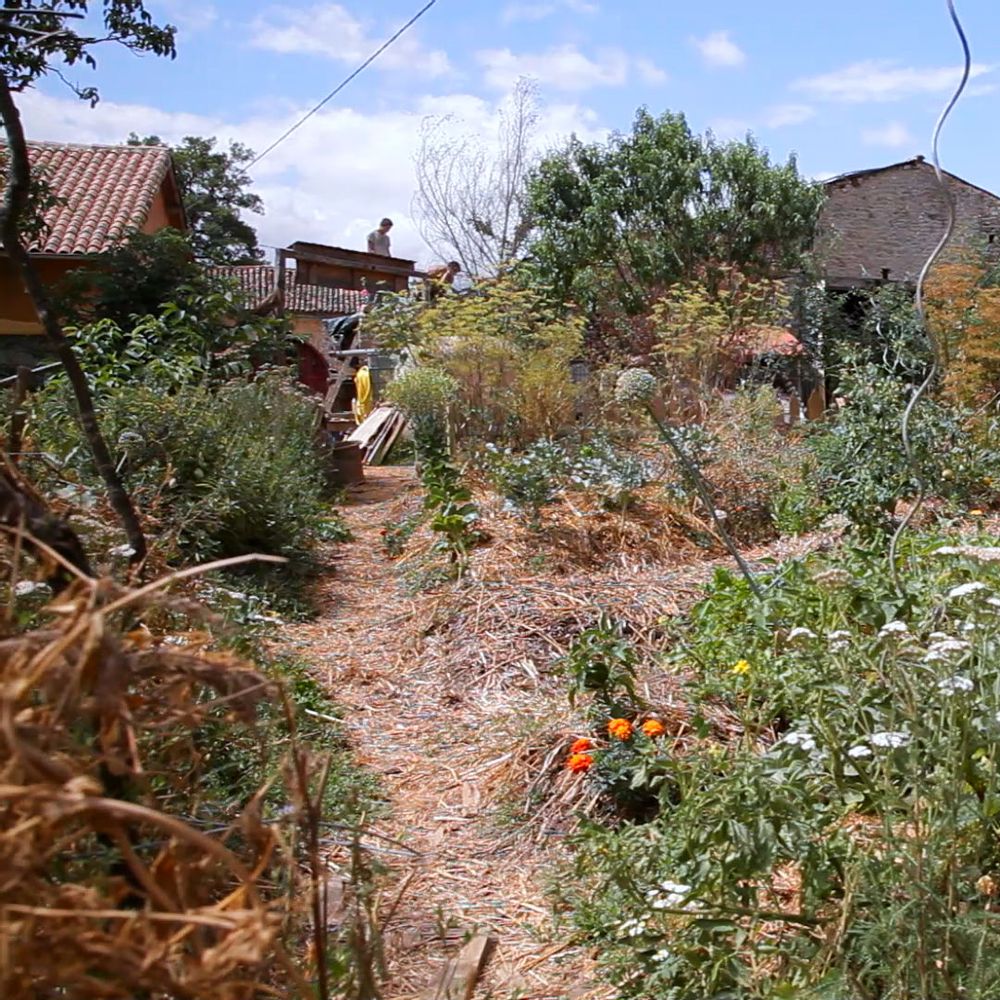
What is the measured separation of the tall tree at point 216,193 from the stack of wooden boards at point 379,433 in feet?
91.5

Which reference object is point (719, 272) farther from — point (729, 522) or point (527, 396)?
point (729, 522)

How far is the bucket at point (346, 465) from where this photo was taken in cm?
1035

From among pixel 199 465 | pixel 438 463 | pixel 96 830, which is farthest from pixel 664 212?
pixel 96 830

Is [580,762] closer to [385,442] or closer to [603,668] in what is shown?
[603,668]

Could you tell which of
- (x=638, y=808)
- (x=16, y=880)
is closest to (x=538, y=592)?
(x=638, y=808)

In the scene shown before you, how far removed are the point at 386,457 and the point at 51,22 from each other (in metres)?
7.36

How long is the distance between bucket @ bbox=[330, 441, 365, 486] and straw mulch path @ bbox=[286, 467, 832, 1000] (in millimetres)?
3640

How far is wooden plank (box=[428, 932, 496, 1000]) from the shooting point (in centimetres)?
224

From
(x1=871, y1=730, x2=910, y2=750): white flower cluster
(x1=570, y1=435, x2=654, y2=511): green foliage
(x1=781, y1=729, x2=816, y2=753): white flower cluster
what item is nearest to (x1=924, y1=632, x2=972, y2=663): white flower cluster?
(x1=871, y1=730, x2=910, y2=750): white flower cluster

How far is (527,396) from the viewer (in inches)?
359

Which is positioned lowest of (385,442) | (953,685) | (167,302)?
(385,442)

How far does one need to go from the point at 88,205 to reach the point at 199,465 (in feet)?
45.4

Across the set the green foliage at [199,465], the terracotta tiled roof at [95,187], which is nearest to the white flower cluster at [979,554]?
the green foliage at [199,465]

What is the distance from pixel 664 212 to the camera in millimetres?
16516
